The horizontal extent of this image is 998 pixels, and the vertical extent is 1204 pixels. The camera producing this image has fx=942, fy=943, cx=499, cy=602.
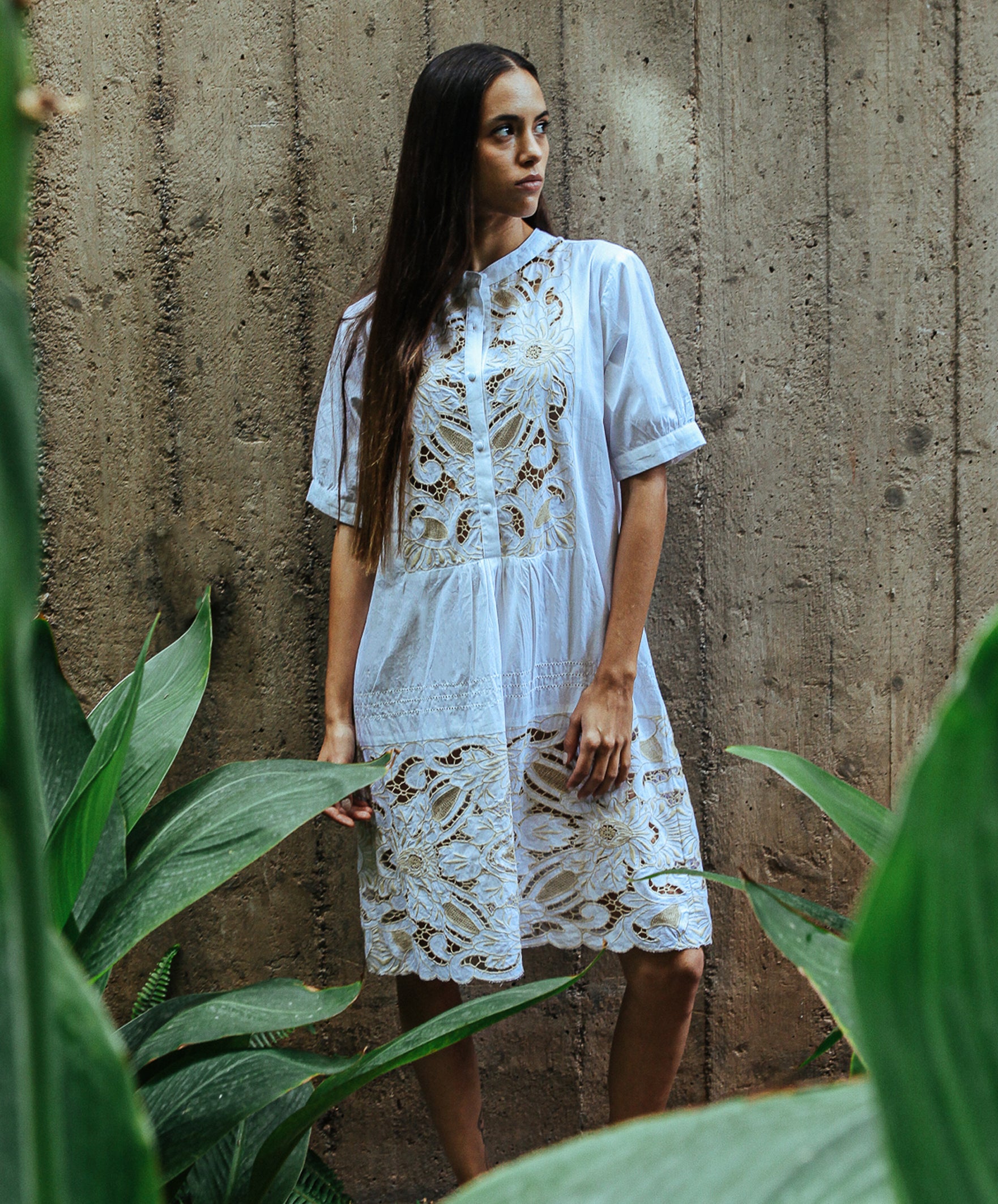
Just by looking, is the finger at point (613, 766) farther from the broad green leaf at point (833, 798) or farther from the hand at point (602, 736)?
the broad green leaf at point (833, 798)

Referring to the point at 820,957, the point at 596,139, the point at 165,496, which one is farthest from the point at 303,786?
the point at 596,139

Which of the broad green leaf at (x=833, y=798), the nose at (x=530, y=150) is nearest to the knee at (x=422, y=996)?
the broad green leaf at (x=833, y=798)

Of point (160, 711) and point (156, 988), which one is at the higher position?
point (160, 711)

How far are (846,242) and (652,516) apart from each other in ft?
2.14

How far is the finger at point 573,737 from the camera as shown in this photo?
1.18m

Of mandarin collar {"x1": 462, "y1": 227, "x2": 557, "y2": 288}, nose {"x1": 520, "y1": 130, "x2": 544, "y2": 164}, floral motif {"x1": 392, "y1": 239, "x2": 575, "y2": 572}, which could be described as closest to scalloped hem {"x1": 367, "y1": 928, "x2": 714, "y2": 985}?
floral motif {"x1": 392, "y1": 239, "x2": 575, "y2": 572}

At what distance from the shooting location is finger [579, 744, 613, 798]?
3.80ft

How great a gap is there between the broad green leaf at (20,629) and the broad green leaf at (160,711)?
58 centimetres

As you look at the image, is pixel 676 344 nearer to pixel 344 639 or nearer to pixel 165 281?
pixel 344 639

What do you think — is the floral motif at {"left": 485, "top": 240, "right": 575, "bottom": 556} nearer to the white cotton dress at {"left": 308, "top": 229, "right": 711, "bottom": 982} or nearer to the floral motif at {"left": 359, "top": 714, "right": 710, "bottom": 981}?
the white cotton dress at {"left": 308, "top": 229, "right": 711, "bottom": 982}

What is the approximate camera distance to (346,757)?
50.0 inches

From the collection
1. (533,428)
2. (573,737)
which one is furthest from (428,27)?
(573,737)

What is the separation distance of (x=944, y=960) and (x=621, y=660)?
990 mm

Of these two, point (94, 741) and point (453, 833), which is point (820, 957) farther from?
point (453, 833)
